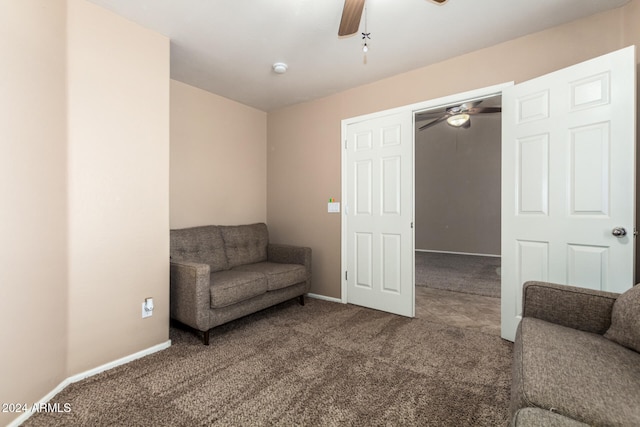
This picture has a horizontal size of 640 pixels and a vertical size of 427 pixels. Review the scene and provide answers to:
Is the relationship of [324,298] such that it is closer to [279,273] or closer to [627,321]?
[279,273]

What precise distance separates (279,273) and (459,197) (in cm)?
555

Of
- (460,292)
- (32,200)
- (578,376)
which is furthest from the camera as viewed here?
(460,292)

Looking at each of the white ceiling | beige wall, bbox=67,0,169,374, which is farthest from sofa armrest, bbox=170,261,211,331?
the white ceiling

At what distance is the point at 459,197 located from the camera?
6.98 metres

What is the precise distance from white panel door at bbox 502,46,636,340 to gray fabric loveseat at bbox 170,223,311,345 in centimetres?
200

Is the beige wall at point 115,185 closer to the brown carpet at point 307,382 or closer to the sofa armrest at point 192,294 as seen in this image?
the sofa armrest at point 192,294

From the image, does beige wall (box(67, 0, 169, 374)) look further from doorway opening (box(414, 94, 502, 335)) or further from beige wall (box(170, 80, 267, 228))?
doorway opening (box(414, 94, 502, 335))

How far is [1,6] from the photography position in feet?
4.62

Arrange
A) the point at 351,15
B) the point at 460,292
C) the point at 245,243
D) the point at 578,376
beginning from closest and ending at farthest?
1. the point at 578,376
2. the point at 351,15
3. the point at 245,243
4. the point at 460,292

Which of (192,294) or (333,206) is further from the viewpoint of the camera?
(333,206)

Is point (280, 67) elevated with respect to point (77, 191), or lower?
elevated

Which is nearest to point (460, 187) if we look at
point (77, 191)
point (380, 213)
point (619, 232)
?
→ point (380, 213)

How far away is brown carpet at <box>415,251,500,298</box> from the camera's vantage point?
13.7 ft

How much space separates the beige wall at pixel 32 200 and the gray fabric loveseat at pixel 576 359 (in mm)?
2191
